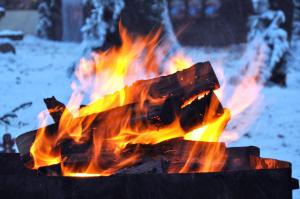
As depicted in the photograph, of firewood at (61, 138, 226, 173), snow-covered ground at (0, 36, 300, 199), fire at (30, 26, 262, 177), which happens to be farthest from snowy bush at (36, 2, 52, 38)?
firewood at (61, 138, 226, 173)

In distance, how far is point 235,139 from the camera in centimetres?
830

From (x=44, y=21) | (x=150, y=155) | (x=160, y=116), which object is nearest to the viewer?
(x=160, y=116)

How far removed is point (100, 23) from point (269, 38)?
4.64 meters

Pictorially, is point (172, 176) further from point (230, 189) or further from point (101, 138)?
point (101, 138)

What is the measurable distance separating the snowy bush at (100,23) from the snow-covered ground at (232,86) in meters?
0.56

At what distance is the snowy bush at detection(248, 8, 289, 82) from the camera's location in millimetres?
12977

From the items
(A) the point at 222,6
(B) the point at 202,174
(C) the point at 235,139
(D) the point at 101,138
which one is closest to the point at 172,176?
(B) the point at 202,174

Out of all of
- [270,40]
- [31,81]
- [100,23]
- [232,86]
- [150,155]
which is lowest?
[150,155]

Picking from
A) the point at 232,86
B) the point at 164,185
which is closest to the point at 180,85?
the point at 164,185

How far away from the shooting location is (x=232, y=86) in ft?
42.8

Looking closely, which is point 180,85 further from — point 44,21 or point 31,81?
point 44,21

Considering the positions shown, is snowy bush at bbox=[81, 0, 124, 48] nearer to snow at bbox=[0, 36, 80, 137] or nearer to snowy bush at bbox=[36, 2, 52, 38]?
snow at bbox=[0, 36, 80, 137]

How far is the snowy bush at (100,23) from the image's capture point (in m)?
13.8

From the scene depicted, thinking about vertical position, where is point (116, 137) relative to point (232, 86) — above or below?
below
